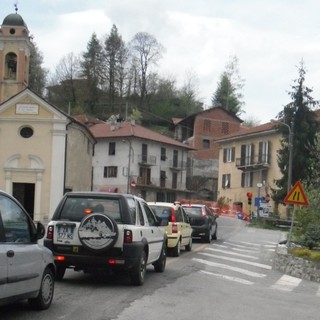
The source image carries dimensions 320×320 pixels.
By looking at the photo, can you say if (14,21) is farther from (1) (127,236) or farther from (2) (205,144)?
(2) (205,144)

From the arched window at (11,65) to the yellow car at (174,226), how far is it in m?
31.0

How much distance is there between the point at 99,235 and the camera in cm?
1178

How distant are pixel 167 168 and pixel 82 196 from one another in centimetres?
7098

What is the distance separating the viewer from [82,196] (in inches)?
495

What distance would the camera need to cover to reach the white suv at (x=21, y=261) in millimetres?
8016

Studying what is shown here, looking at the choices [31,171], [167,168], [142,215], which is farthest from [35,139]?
[167,168]

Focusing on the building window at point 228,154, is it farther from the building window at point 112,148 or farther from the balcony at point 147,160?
the building window at point 112,148

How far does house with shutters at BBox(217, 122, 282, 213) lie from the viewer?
70.9 metres

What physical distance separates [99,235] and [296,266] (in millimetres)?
7417

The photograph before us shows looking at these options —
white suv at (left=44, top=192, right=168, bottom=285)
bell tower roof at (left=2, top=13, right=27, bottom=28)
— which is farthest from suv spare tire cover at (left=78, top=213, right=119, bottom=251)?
bell tower roof at (left=2, top=13, right=27, bottom=28)

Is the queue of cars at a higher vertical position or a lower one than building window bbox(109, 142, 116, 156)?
lower

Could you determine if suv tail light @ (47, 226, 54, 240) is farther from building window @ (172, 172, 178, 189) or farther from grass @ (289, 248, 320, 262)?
building window @ (172, 172, 178, 189)

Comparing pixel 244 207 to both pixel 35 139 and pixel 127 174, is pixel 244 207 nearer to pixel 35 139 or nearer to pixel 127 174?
pixel 127 174

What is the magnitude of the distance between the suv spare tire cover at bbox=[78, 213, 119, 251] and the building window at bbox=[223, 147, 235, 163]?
2650 inches
